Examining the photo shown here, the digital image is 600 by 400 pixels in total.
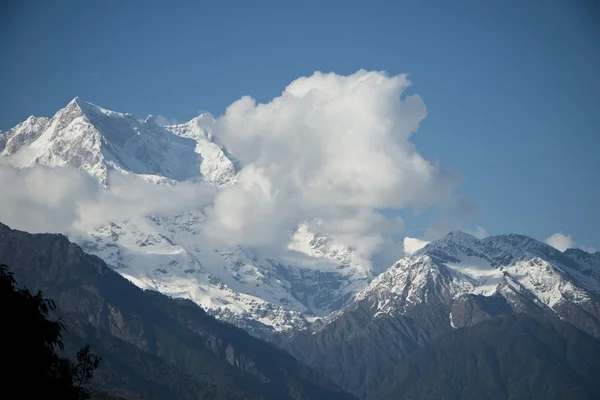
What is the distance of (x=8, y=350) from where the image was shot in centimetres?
7925

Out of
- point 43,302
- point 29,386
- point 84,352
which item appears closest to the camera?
point 29,386

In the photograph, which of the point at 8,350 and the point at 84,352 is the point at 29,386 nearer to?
the point at 8,350

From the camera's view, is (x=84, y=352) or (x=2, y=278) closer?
(x=2, y=278)

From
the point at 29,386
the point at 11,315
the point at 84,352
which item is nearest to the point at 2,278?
the point at 11,315

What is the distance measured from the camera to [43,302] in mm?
86125

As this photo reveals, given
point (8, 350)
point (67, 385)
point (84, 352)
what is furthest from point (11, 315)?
point (84, 352)

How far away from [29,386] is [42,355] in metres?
3.71

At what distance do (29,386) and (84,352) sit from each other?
929 inches

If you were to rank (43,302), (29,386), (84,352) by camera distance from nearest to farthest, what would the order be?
(29,386) < (43,302) < (84,352)

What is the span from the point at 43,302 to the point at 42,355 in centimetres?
629

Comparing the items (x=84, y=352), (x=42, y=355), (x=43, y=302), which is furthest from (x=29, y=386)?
(x=84, y=352)

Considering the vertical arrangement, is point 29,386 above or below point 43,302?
below

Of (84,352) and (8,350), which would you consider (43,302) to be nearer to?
(8,350)

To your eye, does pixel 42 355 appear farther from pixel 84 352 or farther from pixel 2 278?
pixel 84 352
